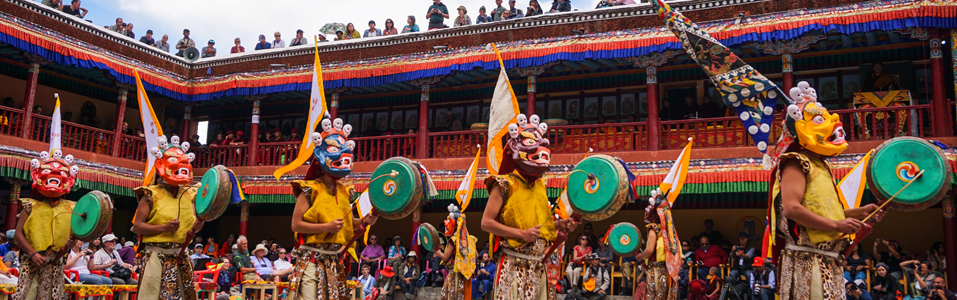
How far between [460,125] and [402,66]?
98.8 inches

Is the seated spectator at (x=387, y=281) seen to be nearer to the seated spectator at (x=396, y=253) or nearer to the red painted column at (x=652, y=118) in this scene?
the seated spectator at (x=396, y=253)

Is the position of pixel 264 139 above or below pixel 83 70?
below

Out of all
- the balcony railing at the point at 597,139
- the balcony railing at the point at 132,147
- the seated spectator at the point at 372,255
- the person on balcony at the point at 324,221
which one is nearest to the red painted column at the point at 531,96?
the balcony railing at the point at 597,139

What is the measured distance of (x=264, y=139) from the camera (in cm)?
1812

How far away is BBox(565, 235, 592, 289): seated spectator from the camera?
11914mm

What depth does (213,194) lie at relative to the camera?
6.11 metres

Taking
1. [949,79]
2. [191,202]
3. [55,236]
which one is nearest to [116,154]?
[55,236]

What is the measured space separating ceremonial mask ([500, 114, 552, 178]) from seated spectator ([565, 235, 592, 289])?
6595mm

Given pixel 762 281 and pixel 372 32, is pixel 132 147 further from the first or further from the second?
pixel 762 281

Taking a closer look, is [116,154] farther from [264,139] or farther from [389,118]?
[389,118]

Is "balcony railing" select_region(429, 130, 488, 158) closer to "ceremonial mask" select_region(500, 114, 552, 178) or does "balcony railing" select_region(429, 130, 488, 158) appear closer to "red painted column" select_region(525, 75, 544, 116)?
"red painted column" select_region(525, 75, 544, 116)

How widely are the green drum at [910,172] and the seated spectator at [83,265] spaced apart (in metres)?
9.07

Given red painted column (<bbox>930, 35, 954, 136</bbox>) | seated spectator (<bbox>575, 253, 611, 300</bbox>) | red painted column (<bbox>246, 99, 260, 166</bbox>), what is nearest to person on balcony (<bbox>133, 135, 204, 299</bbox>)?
seated spectator (<bbox>575, 253, 611, 300</bbox>)

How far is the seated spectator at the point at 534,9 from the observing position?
14.0 metres
